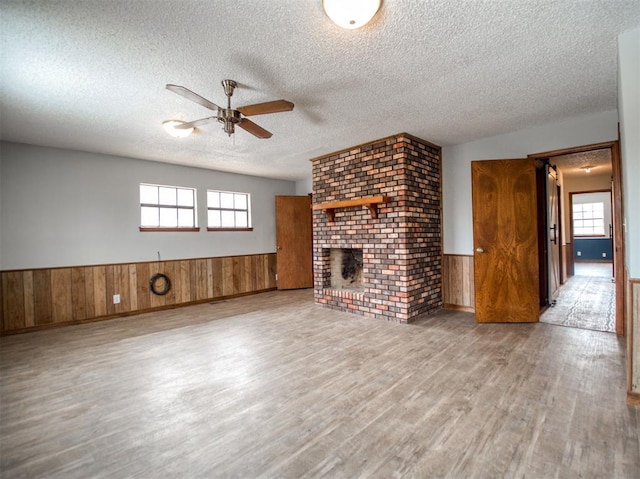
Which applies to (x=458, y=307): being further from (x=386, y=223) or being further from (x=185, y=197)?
(x=185, y=197)

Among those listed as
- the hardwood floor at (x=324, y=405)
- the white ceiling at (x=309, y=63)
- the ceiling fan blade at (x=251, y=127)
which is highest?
the white ceiling at (x=309, y=63)

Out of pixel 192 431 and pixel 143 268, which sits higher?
pixel 143 268

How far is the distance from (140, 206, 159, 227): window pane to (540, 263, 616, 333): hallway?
598 centimetres

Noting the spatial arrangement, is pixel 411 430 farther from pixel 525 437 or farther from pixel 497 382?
pixel 497 382

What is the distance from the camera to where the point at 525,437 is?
171 centimetres

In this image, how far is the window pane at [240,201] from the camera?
6.45 m

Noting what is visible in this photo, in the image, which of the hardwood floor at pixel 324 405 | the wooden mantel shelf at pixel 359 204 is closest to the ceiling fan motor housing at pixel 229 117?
the wooden mantel shelf at pixel 359 204

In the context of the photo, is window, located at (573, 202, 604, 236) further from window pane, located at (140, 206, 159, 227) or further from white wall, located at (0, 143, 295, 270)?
window pane, located at (140, 206, 159, 227)

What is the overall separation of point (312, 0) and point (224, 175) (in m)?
4.78

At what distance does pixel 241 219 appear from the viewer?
652 centimetres

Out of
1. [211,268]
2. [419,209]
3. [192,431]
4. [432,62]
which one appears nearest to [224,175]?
[211,268]

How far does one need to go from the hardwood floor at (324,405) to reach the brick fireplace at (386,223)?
0.68 metres

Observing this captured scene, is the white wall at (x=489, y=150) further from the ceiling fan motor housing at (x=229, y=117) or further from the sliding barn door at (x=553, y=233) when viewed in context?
the ceiling fan motor housing at (x=229, y=117)

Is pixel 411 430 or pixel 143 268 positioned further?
pixel 143 268
